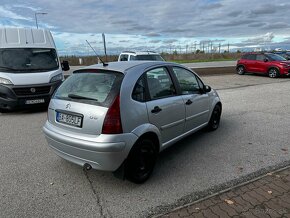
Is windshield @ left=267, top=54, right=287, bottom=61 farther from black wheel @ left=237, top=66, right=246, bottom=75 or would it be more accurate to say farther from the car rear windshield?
the car rear windshield

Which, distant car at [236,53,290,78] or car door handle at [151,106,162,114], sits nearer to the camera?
car door handle at [151,106,162,114]

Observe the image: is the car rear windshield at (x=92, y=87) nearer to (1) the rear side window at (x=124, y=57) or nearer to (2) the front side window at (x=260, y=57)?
(1) the rear side window at (x=124, y=57)

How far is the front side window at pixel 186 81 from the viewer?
14.4ft

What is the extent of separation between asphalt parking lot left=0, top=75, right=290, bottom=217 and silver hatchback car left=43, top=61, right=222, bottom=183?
1.16 feet

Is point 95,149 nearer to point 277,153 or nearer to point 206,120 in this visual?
point 206,120

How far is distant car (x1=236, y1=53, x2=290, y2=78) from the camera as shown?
17.2m

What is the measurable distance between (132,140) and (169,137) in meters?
1.00

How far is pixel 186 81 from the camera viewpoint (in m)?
4.63

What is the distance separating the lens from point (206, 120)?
17.3 ft

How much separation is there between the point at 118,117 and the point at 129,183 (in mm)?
1040

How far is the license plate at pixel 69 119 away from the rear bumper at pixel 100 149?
184 mm

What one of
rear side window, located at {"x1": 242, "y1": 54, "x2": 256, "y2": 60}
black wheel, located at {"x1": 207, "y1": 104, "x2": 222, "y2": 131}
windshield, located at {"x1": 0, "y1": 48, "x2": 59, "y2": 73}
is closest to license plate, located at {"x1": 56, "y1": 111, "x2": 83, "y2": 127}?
black wheel, located at {"x1": 207, "y1": 104, "x2": 222, "y2": 131}

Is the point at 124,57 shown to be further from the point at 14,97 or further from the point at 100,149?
the point at 100,149

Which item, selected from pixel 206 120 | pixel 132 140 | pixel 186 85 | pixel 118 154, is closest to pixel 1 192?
pixel 118 154
